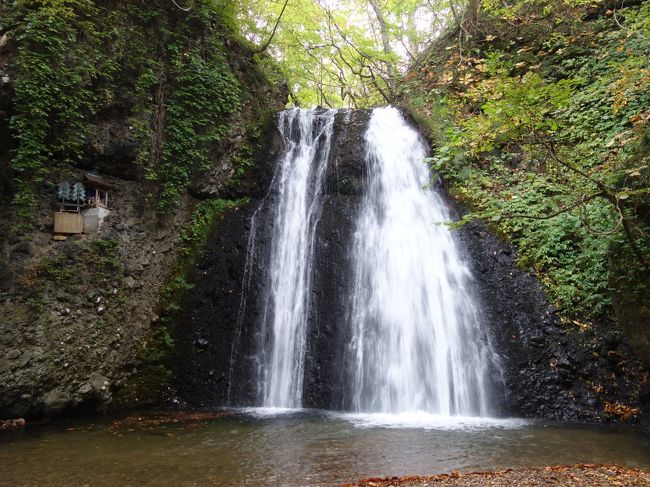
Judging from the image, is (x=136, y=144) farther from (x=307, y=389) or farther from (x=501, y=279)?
(x=501, y=279)

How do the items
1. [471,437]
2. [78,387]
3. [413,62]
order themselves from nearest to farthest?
[471,437]
[78,387]
[413,62]

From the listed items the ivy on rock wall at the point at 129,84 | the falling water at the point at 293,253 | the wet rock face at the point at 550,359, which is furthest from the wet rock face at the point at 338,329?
the ivy on rock wall at the point at 129,84

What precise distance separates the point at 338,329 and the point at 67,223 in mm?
5106

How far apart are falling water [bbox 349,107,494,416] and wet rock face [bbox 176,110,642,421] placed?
0.28 m

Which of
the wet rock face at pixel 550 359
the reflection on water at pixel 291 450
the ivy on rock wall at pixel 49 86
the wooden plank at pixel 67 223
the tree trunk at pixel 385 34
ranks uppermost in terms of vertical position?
the tree trunk at pixel 385 34

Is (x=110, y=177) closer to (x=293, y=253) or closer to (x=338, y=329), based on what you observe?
(x=293, y=253)

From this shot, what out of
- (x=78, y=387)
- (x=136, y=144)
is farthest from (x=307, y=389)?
(x=136, y=144)

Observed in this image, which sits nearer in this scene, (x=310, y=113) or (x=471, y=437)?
(x=471, y=437)

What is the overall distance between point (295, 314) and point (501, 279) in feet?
12.8

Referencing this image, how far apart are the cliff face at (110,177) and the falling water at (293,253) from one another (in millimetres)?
1028

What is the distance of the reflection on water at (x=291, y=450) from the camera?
3.93 m

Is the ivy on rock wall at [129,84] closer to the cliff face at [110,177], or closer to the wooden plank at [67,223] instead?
the cliff face at [110,177]

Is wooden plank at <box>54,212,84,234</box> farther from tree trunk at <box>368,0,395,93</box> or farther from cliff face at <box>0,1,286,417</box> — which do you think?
tree trunk at <box>368,0,395,93</box>

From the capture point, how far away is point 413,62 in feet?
49.2
